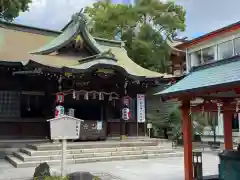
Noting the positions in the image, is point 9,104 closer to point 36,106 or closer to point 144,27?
point 36,106

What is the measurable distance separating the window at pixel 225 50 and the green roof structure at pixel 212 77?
102 centimetres

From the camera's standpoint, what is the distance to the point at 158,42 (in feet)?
92.6

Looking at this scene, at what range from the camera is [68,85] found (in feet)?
57.8

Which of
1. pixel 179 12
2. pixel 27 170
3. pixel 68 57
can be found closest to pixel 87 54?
pixel 68 57

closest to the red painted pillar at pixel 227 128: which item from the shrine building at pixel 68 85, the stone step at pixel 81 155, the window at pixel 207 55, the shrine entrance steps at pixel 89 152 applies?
the window at pixel 207 55

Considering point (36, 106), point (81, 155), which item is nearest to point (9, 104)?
point (36, 106)

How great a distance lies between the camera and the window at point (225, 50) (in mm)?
9555

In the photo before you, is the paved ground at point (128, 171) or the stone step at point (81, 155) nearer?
the paved ground at point (128, 171)

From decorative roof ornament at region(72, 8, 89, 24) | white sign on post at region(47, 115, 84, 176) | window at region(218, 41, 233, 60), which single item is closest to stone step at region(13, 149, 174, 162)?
white sign on post at region(47, 115, 84, 176)

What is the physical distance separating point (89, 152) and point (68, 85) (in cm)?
464

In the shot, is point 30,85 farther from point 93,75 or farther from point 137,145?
point 137,145

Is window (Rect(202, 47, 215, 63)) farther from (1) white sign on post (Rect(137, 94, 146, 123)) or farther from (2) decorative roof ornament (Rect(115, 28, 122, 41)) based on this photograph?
(2) decorative roof ornament (Rect(115, 28, 122, 41))

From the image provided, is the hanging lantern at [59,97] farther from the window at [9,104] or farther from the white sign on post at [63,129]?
the white sign on post at [63,129]

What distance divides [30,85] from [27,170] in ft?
22.0
